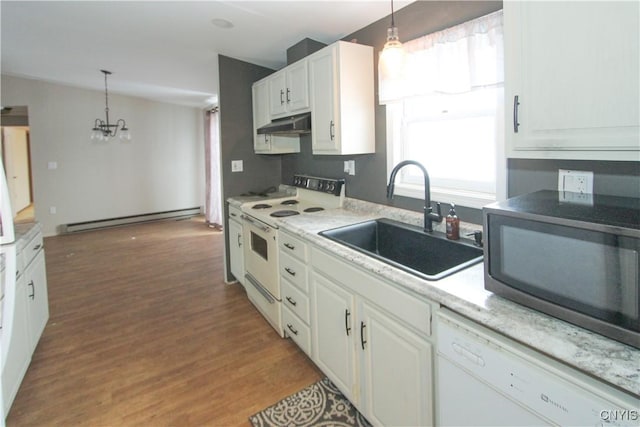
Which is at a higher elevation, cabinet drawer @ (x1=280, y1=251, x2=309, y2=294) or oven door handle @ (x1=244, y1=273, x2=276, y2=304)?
cabinet drawer @ (x1=280, y1=251, x2=309, y2=294)

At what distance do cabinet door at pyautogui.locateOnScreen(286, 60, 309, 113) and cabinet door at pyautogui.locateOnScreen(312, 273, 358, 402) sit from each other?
4.56 ft

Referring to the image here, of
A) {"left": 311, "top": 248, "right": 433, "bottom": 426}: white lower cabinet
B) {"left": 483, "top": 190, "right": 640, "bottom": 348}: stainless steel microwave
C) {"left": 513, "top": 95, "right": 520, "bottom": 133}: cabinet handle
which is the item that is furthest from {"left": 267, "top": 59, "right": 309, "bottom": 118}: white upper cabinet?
{"left": 483, "top": 190, "right": 640, "bottom": 348}: stainless steel microwave

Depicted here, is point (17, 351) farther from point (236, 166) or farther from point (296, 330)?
point (236, 166)

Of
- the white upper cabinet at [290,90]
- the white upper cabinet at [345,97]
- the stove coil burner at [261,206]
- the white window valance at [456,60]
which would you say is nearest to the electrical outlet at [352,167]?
the white upper cabinet at [345,97]

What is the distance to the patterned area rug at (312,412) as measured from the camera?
5.73 feet

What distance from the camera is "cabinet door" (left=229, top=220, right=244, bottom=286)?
322 centimetres

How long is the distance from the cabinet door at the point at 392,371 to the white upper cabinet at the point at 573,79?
2.61ft

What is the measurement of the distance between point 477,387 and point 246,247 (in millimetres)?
2291

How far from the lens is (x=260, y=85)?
132 inches

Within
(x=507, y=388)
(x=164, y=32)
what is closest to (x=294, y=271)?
(x=507, y=388)

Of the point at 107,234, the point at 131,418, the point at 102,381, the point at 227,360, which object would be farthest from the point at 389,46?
the point at 107,234

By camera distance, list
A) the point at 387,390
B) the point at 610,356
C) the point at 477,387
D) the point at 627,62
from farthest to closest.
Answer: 1. the point at 387,390
2. the point at 477,387
3. the point at 627,62
4. the point at 610,356

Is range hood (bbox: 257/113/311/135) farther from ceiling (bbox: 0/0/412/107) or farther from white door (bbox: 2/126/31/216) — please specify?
white door (bbox: 2/126/31/216)

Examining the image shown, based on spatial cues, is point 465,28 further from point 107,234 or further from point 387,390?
point 107,234
